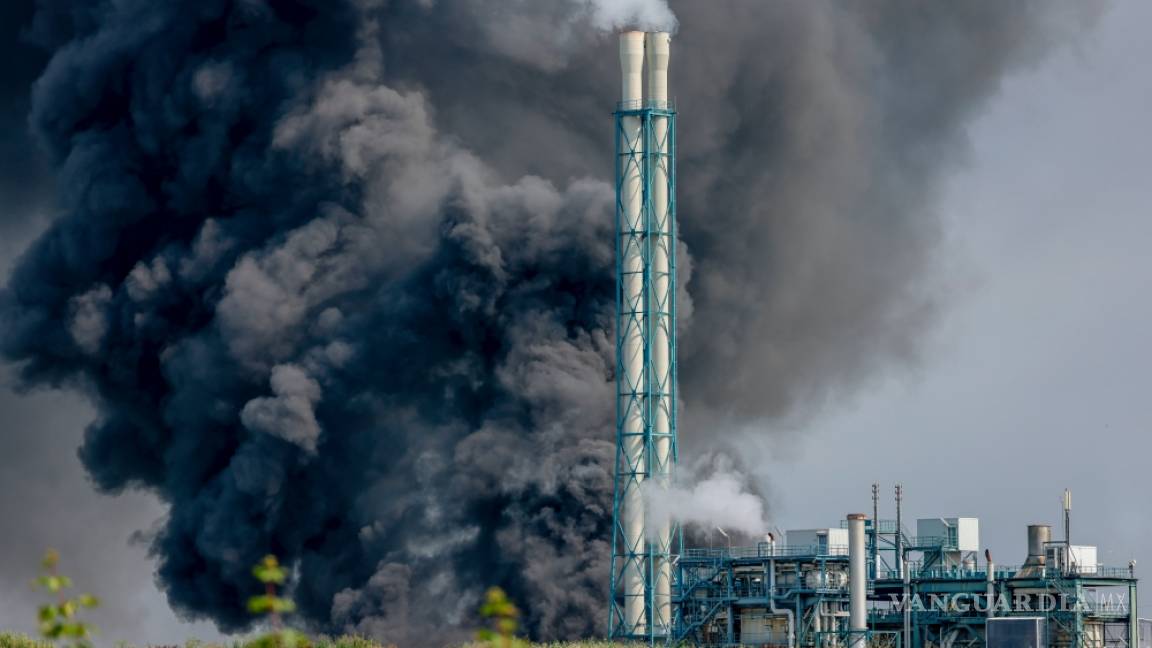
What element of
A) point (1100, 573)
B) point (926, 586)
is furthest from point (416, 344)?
point (1100, 573)

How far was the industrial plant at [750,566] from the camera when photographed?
8962cm

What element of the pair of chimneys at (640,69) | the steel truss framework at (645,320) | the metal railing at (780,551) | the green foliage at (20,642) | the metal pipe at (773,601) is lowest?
the green foliage at (20,642)

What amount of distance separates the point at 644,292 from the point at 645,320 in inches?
49.4

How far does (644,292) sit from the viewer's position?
98.9 m

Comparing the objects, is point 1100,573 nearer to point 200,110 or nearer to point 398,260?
point 398,260

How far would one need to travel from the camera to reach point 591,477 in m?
101

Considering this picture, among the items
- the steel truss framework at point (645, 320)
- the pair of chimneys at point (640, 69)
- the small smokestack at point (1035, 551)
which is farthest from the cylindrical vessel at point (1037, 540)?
the pair of chimneys at point (640, 69)

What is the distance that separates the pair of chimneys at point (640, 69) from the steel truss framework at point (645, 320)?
0.31 m

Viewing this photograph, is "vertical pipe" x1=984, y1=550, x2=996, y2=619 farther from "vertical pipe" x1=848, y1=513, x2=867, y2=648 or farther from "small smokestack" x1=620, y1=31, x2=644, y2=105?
"small smokestack" x1=620, y1=31, x2=644, y2=105

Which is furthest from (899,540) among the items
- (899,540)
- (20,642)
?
(20,642)

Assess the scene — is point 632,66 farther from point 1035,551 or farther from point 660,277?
point 1035,551

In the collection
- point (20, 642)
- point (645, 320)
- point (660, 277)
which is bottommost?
point (20, 642)

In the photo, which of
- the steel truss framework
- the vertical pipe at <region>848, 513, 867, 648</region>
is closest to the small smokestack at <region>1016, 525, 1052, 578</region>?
the vertical pipe at <region>848, 513, 867, 648</region>

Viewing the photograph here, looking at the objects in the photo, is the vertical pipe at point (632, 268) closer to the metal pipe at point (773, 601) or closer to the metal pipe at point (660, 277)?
the metal pipe at point (660, 277)
